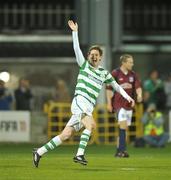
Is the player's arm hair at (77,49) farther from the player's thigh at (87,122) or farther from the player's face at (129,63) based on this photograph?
the player's face at (129,63)

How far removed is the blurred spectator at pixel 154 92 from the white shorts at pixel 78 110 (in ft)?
40.6

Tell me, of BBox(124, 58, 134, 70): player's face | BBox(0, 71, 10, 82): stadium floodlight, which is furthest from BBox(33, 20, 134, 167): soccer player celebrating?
BBox(0, 71, 10, 82): stadium floodlight

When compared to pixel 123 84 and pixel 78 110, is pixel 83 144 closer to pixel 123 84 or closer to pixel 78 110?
pixel 78 110

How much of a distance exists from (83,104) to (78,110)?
0.13m

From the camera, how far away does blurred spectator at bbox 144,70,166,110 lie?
91.1ft

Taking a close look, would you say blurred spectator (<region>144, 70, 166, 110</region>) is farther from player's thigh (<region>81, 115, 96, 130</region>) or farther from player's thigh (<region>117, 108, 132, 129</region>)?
player's thigh (<region>81, 115, 96, 130</region>)

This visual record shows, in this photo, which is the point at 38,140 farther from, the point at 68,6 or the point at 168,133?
the point at 68,6

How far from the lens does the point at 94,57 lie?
15289mm

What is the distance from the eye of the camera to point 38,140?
26969mm

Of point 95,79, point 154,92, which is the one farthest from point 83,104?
point 154,92

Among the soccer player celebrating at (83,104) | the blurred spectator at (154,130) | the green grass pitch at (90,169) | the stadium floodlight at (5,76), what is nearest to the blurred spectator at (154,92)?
the blurred spectator at (154,130)

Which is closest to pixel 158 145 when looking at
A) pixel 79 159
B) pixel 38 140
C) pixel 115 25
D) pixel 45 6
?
pixel 38 140

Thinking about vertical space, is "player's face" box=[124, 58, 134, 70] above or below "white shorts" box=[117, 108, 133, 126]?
above

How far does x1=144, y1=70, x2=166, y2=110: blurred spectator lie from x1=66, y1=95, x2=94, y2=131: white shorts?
40.6 ft
